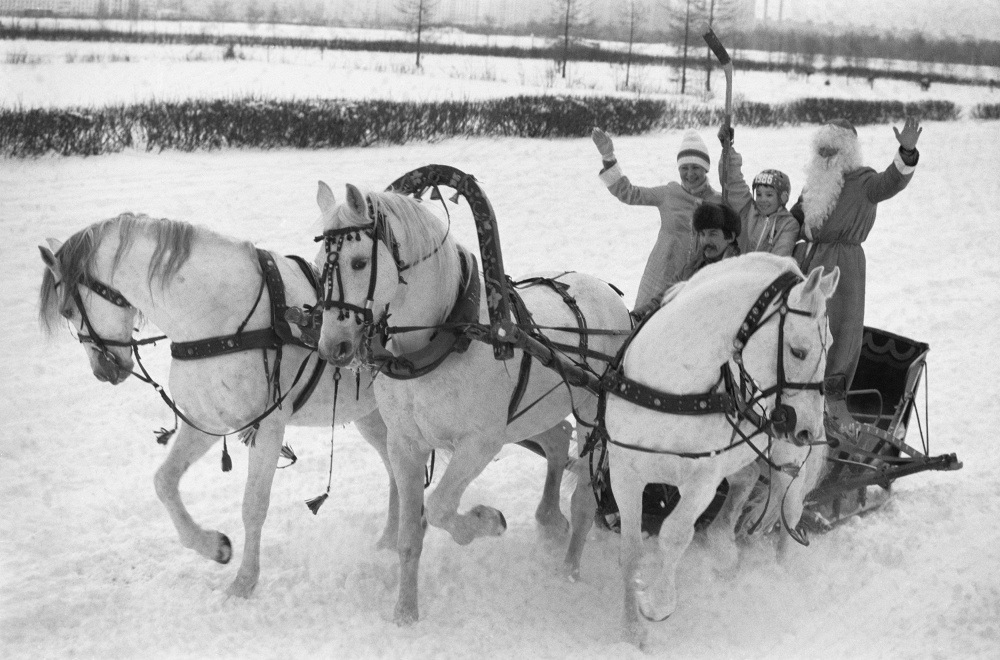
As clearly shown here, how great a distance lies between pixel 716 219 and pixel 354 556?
258cm

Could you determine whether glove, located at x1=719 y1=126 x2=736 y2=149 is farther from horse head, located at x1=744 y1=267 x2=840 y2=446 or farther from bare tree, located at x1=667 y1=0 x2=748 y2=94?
bare tree, located at x1=667 y1=0 x2=748 y2=94

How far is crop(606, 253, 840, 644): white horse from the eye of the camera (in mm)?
3453

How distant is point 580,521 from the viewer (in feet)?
15.9

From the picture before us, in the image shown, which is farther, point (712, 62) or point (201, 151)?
point (712, 62)

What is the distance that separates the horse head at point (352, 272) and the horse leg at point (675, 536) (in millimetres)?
1449

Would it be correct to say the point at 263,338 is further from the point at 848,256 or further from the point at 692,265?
the point at 848,256

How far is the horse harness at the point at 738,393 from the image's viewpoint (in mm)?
3457

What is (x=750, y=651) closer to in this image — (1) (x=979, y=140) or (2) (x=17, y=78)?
(2) (x=17, y=78)

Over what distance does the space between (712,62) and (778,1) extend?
25.0 feet

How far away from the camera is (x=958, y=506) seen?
5.36 meters

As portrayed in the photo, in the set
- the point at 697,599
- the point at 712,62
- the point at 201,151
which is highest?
the point at 712,62

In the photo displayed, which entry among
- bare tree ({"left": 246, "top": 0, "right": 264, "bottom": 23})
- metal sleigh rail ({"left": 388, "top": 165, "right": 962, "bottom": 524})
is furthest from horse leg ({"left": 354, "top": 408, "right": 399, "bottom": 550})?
bare tree ({"left": 246, "top": 0, "right": 264, "bottom": 23})

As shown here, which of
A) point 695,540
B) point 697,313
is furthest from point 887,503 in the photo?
point 697,313

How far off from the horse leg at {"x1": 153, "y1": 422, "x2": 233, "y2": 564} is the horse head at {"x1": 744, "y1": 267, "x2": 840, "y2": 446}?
8.73 ft
